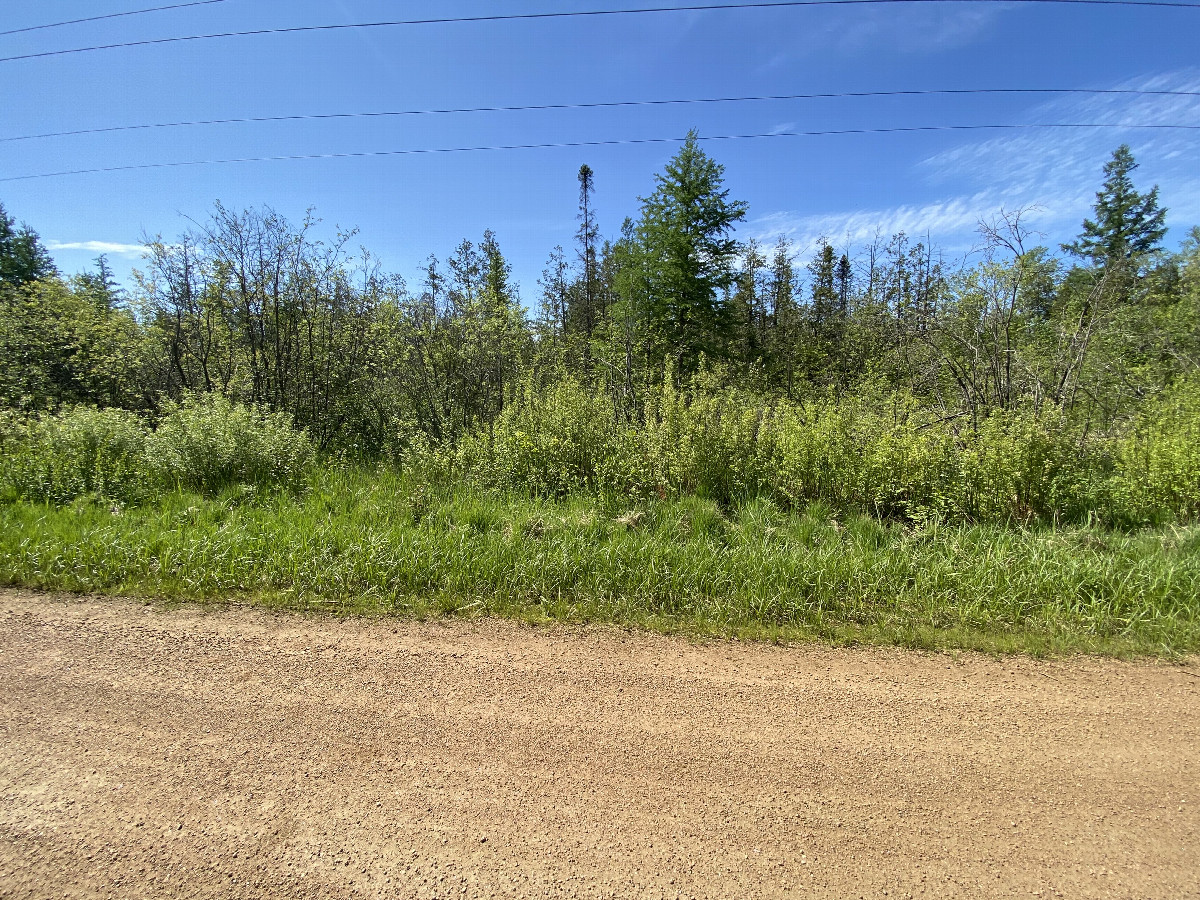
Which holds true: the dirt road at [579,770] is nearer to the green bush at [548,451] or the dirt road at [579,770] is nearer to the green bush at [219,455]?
the green bush at [548,451]

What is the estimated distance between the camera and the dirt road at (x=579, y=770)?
189cm

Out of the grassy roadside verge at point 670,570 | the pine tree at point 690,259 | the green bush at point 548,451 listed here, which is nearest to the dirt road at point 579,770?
the grassy roadside verge at point 670,570

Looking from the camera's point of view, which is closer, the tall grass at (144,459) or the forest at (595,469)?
the forest at (595,469)

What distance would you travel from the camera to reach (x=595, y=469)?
20.7ft

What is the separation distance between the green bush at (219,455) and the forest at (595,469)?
0.12ft

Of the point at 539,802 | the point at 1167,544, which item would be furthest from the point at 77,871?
the point at 1167,544

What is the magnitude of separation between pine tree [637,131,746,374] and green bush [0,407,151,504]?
17485 millimetres

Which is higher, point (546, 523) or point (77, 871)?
point (546, 523)

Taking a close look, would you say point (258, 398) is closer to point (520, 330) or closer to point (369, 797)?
point (520, 330)

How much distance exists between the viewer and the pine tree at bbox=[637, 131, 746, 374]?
21.6 meters

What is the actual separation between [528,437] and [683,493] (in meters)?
2.11

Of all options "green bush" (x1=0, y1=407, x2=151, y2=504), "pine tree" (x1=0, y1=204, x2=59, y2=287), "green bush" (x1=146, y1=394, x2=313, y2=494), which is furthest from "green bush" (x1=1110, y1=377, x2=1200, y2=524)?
"pine tree" (x1=0, y1=204, x2=59, y2=287)

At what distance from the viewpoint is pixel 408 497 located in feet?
19.4

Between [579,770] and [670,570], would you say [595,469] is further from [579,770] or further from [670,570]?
[579,770]
